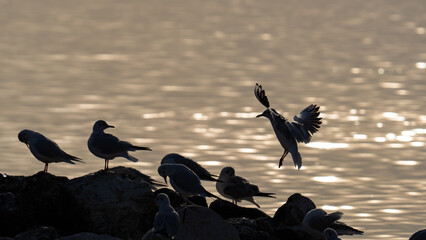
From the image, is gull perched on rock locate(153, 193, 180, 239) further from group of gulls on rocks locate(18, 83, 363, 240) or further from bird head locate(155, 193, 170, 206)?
bird head locate(155, 193, 170, 206)

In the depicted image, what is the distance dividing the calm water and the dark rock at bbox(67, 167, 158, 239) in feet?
24.0

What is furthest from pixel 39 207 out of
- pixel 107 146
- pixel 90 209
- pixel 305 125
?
pixel 305 125

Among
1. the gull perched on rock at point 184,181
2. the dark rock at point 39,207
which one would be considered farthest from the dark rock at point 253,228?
the dark rock at point 39,207

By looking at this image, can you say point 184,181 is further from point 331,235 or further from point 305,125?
point 305,125

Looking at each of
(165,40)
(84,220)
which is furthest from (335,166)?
(165,40)

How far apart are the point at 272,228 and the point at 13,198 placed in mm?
4157

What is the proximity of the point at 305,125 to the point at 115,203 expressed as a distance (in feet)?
14.5

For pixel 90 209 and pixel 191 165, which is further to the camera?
pixel 191 165

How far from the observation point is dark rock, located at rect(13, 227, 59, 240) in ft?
57.6

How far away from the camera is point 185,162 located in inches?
791

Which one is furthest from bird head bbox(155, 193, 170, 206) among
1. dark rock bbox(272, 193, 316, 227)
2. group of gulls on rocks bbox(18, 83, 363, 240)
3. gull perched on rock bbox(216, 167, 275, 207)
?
gull perched on rock bbox(216, 167, 275, 207)

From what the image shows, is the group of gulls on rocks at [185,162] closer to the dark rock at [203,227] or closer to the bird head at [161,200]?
the bird head at [161,200]

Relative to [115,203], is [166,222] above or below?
below

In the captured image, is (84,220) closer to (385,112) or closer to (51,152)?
(51,152)
